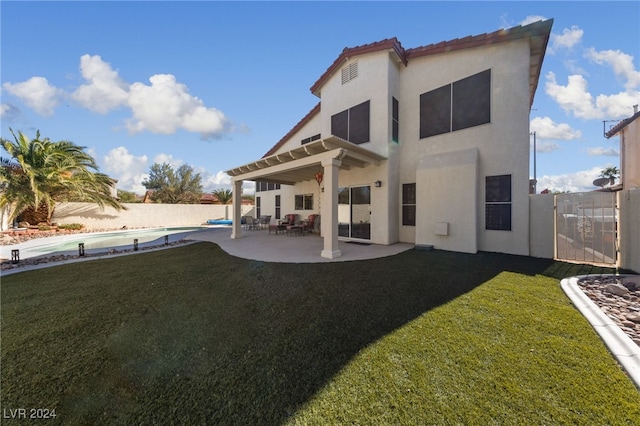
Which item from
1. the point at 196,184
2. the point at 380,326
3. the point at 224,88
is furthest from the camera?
the point at 196,184

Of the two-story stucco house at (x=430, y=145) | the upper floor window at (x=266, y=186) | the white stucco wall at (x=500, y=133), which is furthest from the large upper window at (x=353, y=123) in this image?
the upper floor window at (x=266, y=186)

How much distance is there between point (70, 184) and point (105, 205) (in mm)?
3199

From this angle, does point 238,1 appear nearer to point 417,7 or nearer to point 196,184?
point 417,7

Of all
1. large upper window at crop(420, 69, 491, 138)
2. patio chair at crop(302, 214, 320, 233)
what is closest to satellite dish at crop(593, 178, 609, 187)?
large upper window at crop(420, 69, 491, 138)

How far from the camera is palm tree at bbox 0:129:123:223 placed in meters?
12.3

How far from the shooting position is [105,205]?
16812 millimetres

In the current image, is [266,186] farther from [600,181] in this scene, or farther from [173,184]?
[600,181]

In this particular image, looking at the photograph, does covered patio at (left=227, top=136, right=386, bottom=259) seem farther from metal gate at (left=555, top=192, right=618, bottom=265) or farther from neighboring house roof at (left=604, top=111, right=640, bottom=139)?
neighboring house roof at (left=604, top=111, right=640, bottom=139)

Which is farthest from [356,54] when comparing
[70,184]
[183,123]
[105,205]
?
[183,123]

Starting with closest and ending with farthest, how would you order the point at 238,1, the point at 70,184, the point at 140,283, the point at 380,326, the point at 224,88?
the point at 380,326 → the point at 140,283 → the point at 238,1 → the point at 224,88 → the point at 70,184

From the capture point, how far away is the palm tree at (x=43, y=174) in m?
12.3

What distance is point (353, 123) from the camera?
34.9ft

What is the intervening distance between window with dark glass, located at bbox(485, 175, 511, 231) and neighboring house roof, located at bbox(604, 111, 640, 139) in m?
8.89

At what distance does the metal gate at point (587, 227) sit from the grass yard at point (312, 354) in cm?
Result: 295
